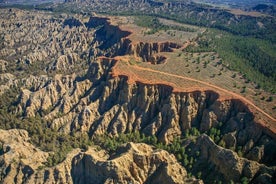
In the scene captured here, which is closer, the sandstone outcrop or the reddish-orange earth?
the sandstone outcrop

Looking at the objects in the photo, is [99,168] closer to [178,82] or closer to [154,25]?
[178,82]

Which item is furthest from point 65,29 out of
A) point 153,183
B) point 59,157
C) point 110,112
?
point 153,183

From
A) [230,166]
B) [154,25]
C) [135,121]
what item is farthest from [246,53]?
[230,166]

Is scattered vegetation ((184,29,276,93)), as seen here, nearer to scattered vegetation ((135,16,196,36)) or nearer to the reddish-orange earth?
the reddish-orange earth

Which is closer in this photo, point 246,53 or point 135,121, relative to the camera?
point 135,121

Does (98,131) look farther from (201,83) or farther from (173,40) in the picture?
(173,40)

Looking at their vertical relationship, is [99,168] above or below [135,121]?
above

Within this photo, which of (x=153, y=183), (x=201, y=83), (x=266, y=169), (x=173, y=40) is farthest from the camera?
(x=173, y=40)

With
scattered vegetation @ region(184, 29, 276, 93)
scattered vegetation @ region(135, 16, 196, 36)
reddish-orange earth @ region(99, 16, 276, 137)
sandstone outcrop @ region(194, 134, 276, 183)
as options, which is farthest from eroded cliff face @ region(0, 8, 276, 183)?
scattered vegetation @ region(135, 16, 196, 36)

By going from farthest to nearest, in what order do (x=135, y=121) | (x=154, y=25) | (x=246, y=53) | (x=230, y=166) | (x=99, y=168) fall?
(x=154, y=25), (x=246, y=53), (x=135, y=121), (x=99, y=168), (x=230, y=166)
